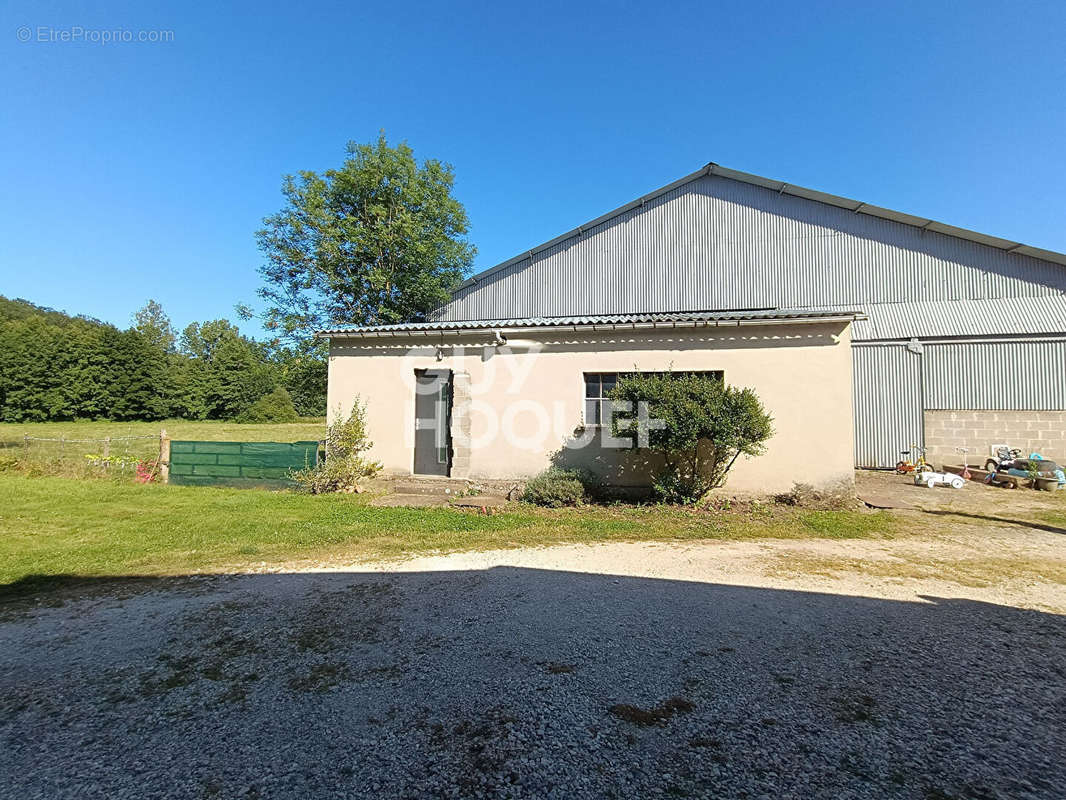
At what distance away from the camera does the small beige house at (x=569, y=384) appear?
810 centimetres

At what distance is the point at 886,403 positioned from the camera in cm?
1330

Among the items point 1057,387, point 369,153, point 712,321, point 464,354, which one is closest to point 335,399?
point 464,354

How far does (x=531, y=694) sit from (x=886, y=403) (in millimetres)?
15104

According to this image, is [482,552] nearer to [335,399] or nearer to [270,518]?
[270,518]

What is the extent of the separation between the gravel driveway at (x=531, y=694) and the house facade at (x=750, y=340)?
189 inches

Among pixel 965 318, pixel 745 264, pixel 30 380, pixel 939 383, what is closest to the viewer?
pixel 939 383

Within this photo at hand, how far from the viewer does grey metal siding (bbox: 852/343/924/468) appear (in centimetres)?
1311

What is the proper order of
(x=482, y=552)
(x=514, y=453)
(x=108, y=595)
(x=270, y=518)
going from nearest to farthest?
(x=108, y=595)
(x=482, y=552)
(x=270, y=518)
(x=514, y=453)

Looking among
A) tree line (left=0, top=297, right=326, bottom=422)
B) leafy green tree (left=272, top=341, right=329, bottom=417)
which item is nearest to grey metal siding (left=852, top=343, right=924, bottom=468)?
leafy green tree (left=272, top=341, right=329, bottom=417)

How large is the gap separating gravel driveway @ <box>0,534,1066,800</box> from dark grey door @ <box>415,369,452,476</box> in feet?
18.5

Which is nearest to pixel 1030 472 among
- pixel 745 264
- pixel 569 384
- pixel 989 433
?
pixel 989 433

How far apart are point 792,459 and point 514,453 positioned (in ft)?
17.2

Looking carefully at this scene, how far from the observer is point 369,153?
20.0 metres

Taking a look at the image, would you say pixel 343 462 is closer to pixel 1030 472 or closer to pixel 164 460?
pixel 164 460
